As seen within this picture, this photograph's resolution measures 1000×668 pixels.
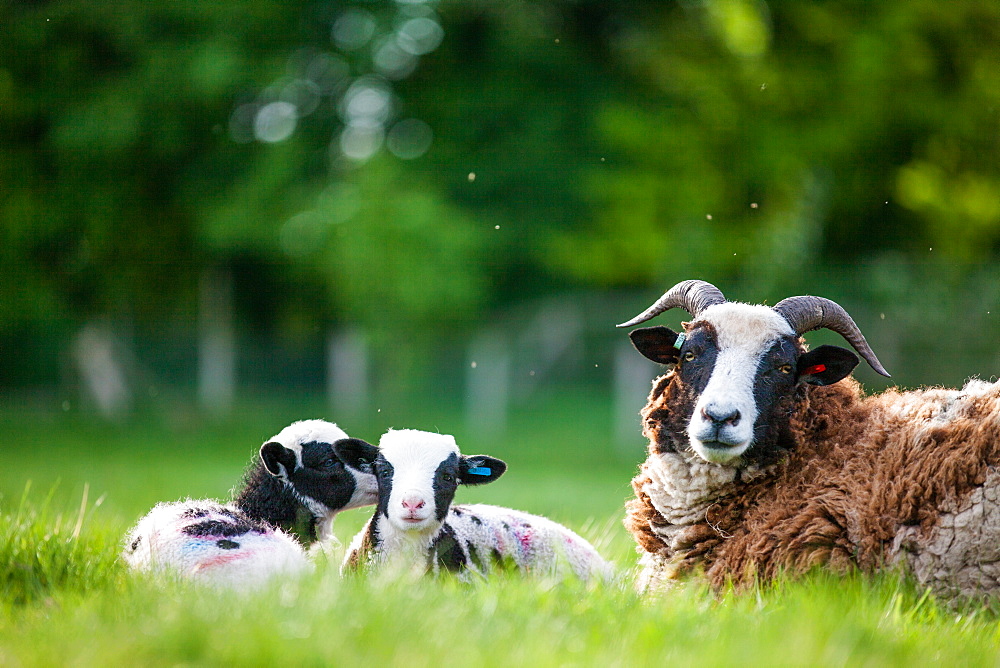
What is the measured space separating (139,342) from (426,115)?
24.6 ft

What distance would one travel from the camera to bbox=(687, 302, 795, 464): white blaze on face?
4.35m

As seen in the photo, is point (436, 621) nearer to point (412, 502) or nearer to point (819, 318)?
point (412, 502)

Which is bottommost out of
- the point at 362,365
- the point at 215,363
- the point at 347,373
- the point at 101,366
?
the point at 101,366

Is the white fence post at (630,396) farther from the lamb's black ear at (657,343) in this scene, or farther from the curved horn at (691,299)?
the lamb's black ear at (657,343)

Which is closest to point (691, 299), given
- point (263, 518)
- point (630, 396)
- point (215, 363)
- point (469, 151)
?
point (263, 518)

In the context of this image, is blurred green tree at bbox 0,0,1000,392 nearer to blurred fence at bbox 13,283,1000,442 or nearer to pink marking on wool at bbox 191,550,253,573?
blurred fence at bbox 13,283,1000,442

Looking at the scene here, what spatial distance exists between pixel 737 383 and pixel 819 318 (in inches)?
28.6

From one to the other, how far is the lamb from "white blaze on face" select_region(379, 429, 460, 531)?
106cm

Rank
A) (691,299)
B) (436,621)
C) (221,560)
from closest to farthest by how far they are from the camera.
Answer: (436,621)
(221,560)
(691,299)

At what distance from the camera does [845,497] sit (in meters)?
4.27

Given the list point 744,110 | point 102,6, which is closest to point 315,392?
point 102,6

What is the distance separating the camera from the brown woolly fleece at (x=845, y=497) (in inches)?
159

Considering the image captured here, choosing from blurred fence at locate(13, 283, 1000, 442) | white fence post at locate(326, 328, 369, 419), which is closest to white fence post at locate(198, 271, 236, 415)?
blurred fence at locate(13, 283, 1000, 442)

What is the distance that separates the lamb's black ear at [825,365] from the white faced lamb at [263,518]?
2.17 m
